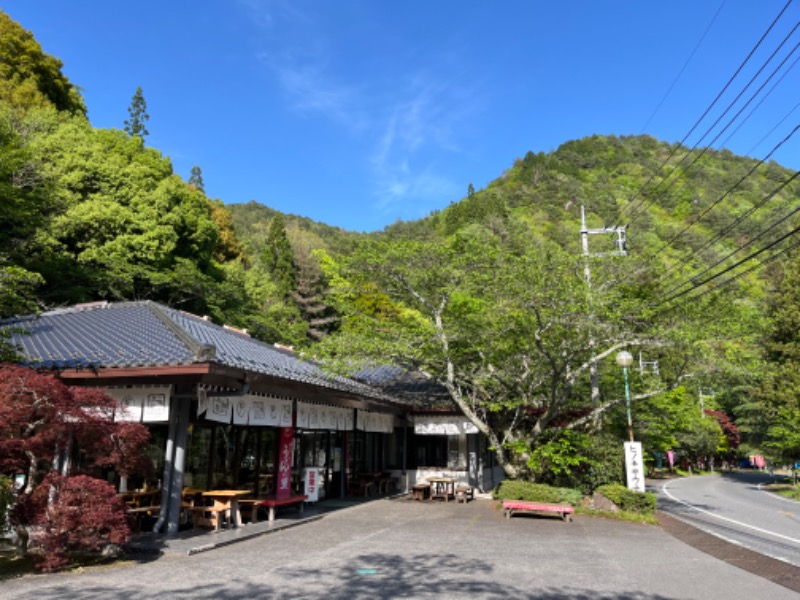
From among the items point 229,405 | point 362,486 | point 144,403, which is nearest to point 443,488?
point 362,486

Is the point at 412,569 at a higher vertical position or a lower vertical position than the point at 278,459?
lower

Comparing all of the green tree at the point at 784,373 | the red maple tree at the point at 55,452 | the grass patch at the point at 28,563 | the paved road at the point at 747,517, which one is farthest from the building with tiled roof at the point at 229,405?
the green tree at the point at 784,373

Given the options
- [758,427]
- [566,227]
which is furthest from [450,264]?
[566,227]

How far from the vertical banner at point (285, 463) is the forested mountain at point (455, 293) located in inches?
92.8

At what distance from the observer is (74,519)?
7203 millimetres

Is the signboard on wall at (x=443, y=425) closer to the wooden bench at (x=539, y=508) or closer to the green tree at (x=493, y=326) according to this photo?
the green tree at (x=493, y=326)

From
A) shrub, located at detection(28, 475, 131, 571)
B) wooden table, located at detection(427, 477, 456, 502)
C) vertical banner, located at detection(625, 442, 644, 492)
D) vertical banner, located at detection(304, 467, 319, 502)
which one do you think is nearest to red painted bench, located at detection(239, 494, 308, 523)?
vertical banner, located at detection(304, 467, 319, 502)

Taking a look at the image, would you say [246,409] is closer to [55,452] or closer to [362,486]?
[55,452]

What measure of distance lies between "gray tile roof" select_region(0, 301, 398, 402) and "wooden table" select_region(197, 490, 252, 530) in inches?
102

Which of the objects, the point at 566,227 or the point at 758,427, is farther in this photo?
the point at 566,227

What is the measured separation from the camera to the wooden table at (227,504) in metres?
10.5

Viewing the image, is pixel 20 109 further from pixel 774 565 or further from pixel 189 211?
pixel 774 565

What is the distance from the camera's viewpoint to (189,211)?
28.8 meters

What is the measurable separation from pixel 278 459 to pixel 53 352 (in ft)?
18.9
